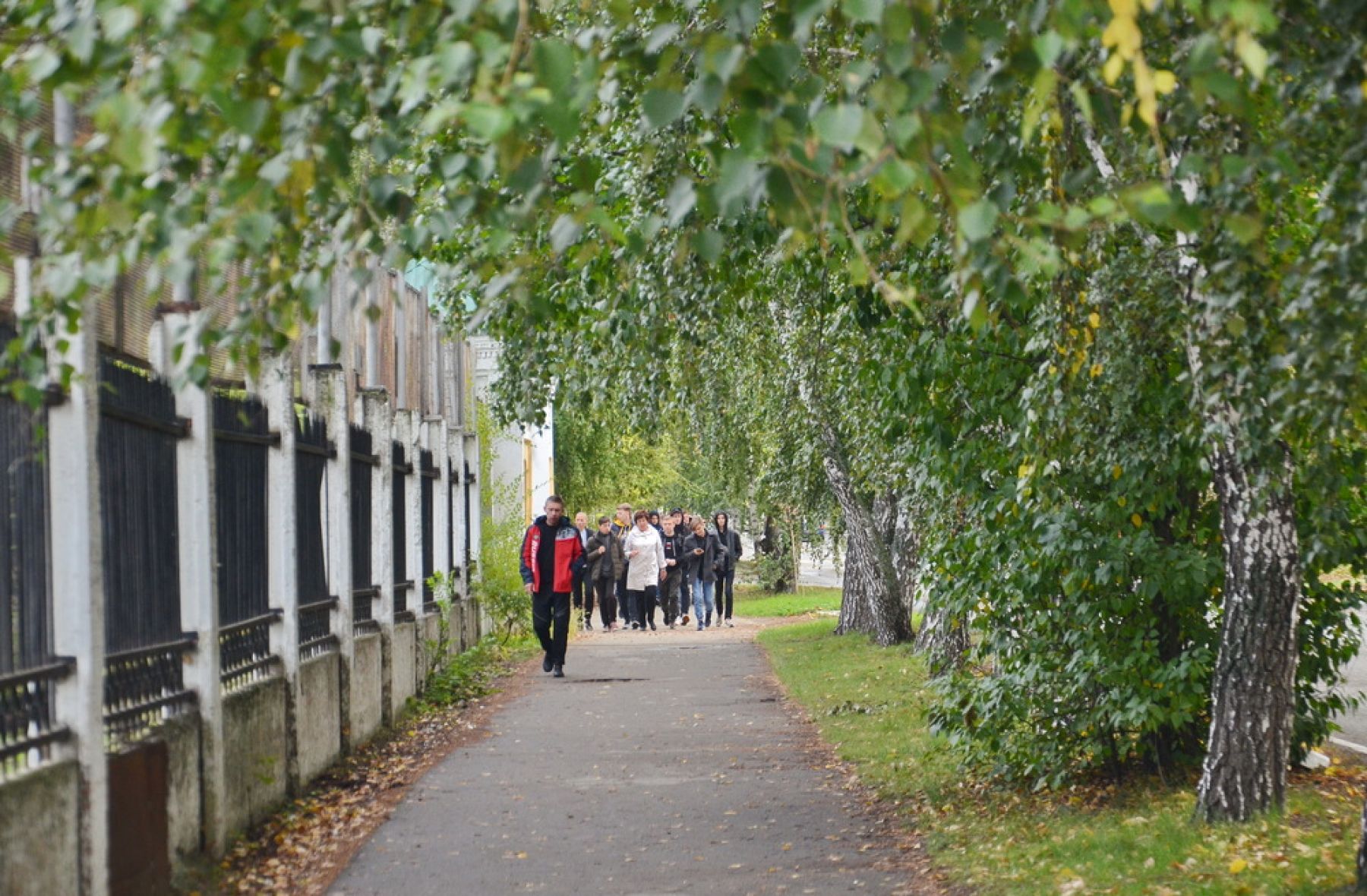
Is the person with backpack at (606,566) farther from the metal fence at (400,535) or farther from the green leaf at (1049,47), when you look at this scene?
the green leaf at (1049,47)

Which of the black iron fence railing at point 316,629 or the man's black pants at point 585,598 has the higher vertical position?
the black iron fence railing at point 316,629

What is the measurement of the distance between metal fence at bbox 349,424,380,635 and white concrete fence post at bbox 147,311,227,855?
4347mm

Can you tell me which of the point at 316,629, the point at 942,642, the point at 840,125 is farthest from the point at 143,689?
the point at 942,642

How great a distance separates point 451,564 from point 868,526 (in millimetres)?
4996

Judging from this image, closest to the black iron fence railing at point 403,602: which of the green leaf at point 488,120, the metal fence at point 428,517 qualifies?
the metal fence at point 428,517

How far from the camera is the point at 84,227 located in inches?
141

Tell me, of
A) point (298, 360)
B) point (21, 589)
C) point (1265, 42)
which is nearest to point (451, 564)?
point (298, 360)

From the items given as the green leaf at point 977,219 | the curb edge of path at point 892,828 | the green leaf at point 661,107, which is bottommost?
the curb edge of path at point 892,828

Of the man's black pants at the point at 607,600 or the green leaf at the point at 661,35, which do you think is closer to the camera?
the green leaf at the point at 661,35

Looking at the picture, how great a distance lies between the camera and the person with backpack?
28.0 meters

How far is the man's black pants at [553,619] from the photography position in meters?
18.3

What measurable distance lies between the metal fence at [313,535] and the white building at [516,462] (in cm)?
1244

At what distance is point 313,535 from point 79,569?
5.16 m

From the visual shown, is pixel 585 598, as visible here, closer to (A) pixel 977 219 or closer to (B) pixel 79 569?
(B) pixel 79 569
